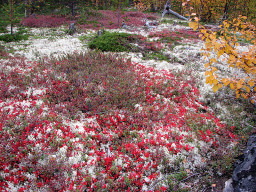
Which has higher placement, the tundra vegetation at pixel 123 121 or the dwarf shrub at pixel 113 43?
the dwarf shrub at pixel 113 43

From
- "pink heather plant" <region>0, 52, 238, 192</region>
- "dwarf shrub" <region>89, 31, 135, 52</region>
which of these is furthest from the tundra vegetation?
"dwarf shrub" <region>89, 31, 135, 52</region>

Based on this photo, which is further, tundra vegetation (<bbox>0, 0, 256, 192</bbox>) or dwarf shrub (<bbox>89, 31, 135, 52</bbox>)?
dwarf shrub (<bbox>89, 31, 135, 52</bbox>)

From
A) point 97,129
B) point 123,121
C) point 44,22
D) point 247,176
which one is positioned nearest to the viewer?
point 247,176

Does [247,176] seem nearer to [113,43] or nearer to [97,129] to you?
[97,129]

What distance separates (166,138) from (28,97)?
6.51 metres

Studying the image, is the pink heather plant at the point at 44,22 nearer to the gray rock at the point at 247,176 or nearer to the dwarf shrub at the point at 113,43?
the dwarf shrub at the point at 113,43

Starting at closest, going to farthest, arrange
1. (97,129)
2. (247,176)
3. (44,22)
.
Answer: (247,176) → (97,129) → (44,22)

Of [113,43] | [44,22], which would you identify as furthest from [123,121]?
[44,22]

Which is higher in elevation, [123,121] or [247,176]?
[247,176]

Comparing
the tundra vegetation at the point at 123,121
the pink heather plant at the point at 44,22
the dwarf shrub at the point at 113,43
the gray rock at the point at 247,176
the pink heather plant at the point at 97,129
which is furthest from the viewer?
the pink heather plant at the point at 44,22

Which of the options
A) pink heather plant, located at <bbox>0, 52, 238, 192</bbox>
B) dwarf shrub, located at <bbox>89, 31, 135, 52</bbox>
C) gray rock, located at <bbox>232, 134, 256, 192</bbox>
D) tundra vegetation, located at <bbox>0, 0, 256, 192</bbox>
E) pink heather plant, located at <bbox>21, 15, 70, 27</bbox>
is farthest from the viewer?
pink heather plant, located at <bbox>21, 15, 70, 27</bbox>

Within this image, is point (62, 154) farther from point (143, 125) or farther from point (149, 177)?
point (143, 125)

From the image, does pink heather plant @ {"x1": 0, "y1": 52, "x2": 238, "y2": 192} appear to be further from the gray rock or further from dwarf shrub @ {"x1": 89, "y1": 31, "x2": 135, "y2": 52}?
dwarf shrub @ {"x1": 89, "y1": 31, "x2": 135, "y2": 52}

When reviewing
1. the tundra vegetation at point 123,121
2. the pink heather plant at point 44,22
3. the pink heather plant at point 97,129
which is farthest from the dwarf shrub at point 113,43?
the pink heather plant at point 44,22
